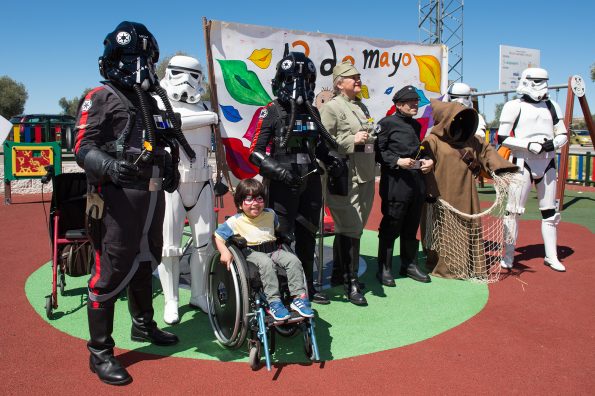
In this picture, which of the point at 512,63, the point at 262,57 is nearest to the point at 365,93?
the point at 262,57

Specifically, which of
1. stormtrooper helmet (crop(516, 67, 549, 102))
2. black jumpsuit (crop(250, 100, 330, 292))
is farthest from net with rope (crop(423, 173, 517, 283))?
black jumpsuit (crop(250, 100, 330, 292))

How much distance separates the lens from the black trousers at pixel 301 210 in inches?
163

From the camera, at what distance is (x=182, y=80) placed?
4.20 m

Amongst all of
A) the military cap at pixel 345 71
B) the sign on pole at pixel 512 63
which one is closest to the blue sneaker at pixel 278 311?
the military cap at pixel 345 71

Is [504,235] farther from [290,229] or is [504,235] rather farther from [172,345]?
[172,345]

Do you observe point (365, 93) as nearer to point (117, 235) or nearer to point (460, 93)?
point (460, 93)

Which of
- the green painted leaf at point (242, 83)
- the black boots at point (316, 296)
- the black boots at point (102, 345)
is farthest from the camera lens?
the green painted leaf at point (242, 83)

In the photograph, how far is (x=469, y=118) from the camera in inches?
211

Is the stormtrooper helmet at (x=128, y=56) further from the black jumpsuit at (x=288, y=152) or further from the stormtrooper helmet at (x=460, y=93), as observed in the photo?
the stormtrooper helmet at (x=460, y=93)

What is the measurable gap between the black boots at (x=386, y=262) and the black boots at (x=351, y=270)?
1.76 feet

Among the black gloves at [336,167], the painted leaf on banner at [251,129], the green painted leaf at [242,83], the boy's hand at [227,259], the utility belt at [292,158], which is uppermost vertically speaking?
the green painted leaf at [242,83]

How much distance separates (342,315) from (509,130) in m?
2.99

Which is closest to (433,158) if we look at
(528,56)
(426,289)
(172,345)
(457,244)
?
(457,244)

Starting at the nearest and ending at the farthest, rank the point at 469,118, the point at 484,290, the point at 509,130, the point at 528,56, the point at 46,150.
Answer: the point at 484,290
the point at 469,118
the point at 509,130
the point at 46,150
the point at 528,56
